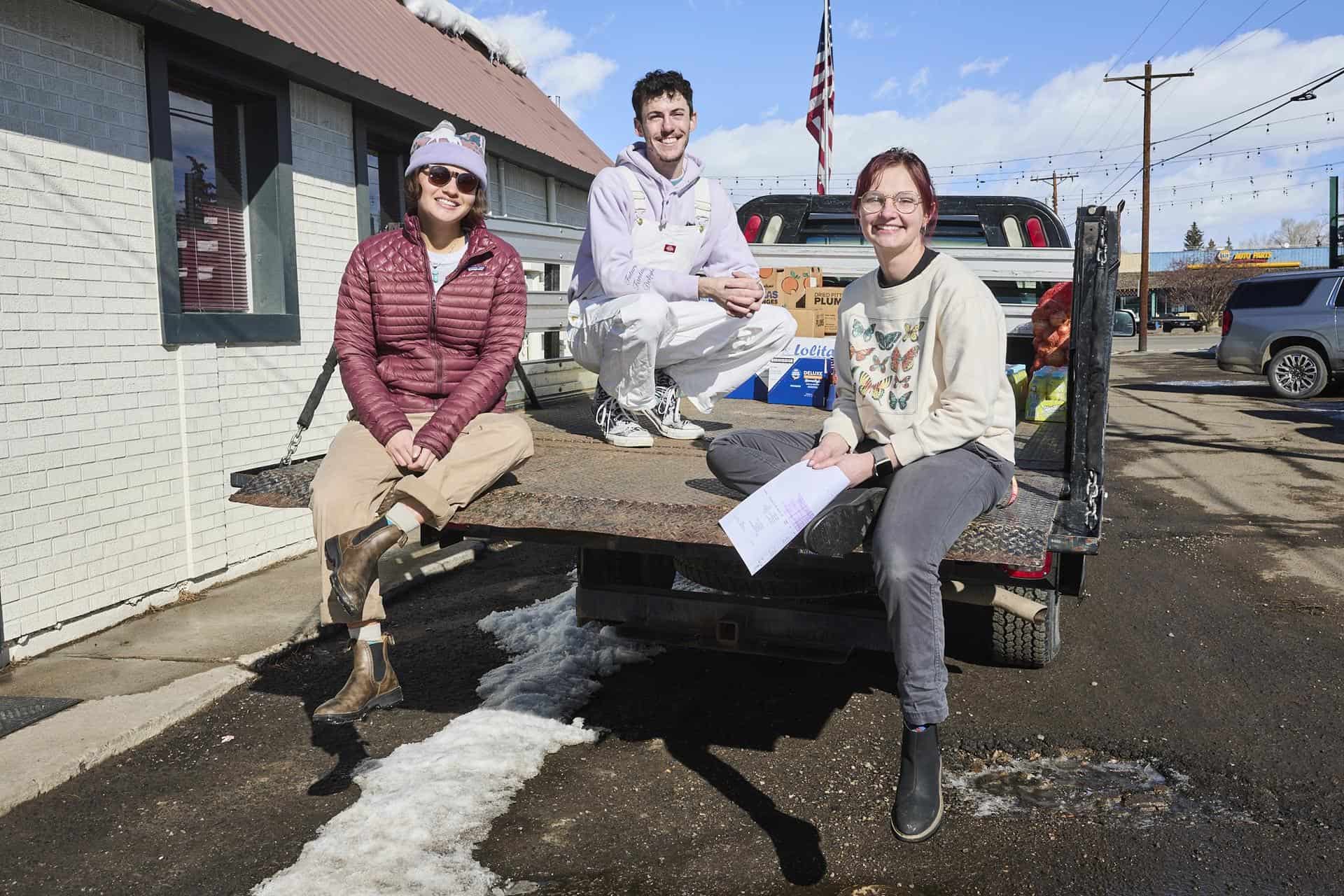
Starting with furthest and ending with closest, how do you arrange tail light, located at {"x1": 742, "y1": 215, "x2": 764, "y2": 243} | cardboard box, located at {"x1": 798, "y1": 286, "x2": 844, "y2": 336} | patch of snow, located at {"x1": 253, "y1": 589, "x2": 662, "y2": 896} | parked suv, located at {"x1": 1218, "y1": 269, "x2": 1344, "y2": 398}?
parked suv, located at {"x1": 1218, "y1": 269, "x2": 1344, "y2": 398}
tail light, located at {"x1": 742, "y1": 215, "x2": 764, "y2": 243}
cardboard box, located at {"x1": 798, "y1": 286, "x2": 844, "y2": 336}
patch of snow, located at {"x1": 253, "y1": 589, "x2": 662, "y2": 896}

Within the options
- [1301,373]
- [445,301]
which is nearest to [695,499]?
[445,301]

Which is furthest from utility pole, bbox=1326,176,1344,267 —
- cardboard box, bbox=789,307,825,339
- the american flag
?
cardboard box, bbox=789,307,825,339

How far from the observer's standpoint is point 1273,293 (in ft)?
62.1

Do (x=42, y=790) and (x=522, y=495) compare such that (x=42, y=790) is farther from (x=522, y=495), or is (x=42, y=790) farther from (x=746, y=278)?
(x=746, y=278)

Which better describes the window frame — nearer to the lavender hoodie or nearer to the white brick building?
the white brick building

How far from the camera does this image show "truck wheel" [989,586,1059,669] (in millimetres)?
4691

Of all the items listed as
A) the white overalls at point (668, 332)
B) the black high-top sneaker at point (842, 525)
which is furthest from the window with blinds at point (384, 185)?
the black high-top sneaker at point (842, 525)

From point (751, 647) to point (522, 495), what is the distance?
1.05 metres

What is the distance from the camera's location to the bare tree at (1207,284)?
6400cm

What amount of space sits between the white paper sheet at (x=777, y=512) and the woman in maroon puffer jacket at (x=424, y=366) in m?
0.98

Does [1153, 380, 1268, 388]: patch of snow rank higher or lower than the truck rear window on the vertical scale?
lower

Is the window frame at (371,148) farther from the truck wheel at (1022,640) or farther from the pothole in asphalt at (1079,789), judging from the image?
the pothole in asphalt at (1079,789)

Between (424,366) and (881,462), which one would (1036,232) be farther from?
(424,366)

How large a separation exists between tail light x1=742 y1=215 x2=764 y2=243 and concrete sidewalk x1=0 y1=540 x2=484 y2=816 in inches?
125
